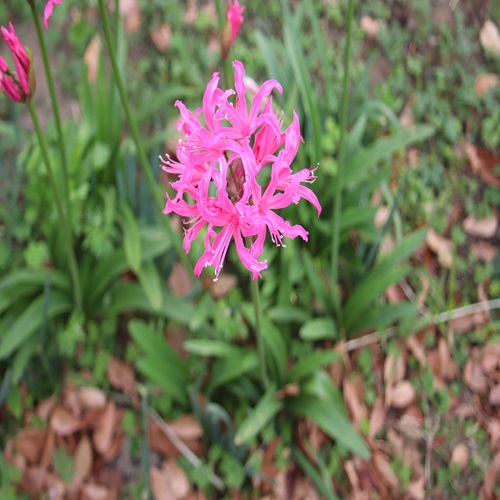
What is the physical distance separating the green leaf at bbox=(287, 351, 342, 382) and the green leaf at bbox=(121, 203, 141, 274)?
0.74 meters

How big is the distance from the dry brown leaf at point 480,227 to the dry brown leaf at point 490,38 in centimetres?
105

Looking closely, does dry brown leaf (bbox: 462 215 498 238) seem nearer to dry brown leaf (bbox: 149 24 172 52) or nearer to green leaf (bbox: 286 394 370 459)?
green leaf (bbox: 286 394 370 459)

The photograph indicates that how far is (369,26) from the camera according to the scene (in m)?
3.27

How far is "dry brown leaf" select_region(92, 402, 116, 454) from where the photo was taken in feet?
7.70

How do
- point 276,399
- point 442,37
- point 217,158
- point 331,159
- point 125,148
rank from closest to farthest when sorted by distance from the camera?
point 217,158 < point 276,399 < point 125,148 < point 331,159 < point 442,37

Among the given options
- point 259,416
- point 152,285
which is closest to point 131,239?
point 152,285

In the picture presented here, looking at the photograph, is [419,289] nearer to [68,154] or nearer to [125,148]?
[125,148]

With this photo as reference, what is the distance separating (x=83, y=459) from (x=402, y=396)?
141 centimetres

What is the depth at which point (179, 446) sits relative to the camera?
2.36 metres

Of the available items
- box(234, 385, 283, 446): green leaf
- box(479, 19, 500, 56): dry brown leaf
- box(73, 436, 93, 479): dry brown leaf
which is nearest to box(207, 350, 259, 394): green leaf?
box(234, 385, 283, 446): green leaf

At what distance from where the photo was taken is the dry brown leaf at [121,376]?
2447 mm

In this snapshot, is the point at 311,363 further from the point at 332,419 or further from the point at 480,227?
the point at 480,227

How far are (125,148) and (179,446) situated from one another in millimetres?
1286

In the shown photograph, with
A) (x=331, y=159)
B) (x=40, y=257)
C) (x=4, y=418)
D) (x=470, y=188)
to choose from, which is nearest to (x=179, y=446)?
(x=4, y=418)
